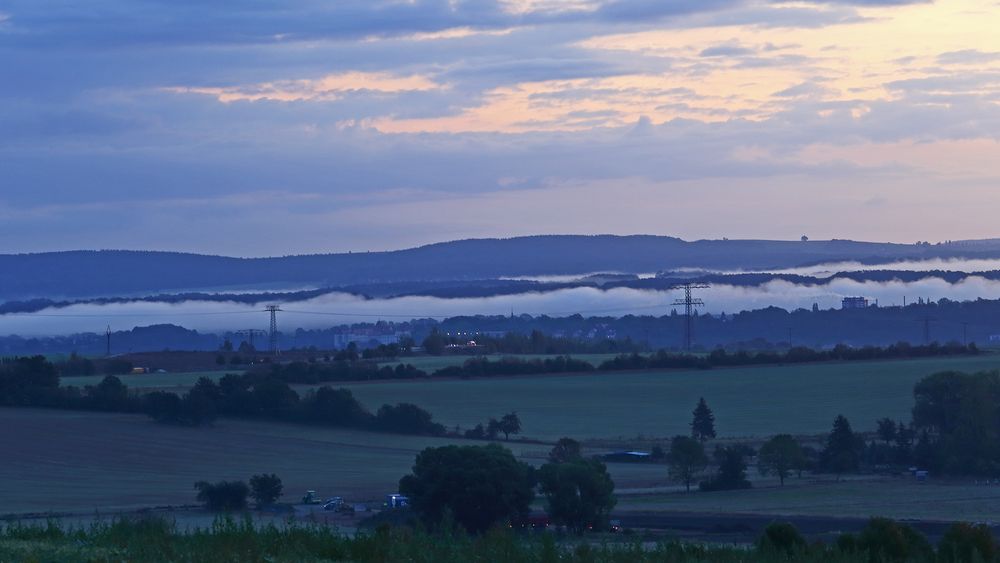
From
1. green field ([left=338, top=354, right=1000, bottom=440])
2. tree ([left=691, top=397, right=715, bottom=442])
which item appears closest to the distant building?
green field ([left=338, top=354, right=1000, bottom=440])

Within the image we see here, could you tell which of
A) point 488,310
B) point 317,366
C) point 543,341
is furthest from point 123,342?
point 317,366

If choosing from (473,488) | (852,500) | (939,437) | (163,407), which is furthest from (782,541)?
(163,407)

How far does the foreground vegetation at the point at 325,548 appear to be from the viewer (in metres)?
14.5

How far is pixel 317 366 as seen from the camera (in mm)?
86125

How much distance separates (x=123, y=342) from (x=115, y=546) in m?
163

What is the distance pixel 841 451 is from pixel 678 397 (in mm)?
27778

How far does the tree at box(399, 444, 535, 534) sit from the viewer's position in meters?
34.0

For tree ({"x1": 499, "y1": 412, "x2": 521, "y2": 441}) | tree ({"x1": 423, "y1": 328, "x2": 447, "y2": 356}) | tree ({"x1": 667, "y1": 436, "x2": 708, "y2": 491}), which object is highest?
tree ({"x1": 423, "y1": 328, "x2": 447, "y2": 356})

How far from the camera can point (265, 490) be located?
1700 inches

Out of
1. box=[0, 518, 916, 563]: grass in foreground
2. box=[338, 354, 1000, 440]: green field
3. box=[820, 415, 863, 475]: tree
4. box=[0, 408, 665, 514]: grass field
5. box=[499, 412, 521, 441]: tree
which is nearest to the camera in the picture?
box=[0, 518, 916, 563]: grass in foreground

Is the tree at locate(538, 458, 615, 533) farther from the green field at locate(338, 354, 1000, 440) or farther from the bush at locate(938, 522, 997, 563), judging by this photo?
the green field at locate(338, 354, 1000, 440)

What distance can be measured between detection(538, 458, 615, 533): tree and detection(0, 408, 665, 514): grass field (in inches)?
336

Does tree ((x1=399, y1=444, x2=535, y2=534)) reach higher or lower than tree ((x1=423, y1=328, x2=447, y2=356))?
lower

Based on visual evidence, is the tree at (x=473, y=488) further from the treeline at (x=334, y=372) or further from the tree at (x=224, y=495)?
the treeline at (x=334, y=372)
